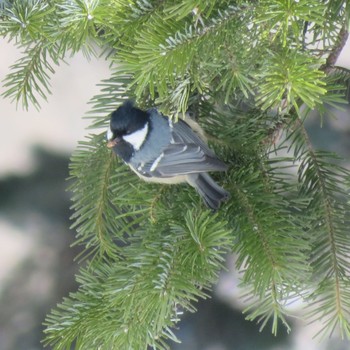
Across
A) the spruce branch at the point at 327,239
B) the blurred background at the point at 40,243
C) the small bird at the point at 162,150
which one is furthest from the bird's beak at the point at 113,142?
the blurred background at the point at 40,243

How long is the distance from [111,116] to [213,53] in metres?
0.20

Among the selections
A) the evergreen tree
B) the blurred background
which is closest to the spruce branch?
the evergreen tree

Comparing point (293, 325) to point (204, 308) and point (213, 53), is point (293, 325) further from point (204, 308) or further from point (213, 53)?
point (213, 53)

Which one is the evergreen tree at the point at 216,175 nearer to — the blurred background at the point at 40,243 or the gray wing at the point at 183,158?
the gray wing at the point at 183,158

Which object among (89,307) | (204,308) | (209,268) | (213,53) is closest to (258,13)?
(213,53)

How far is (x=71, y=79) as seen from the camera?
3.62 feet

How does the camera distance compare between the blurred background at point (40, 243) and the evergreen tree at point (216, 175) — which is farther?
the blurred background at point (40, 243)

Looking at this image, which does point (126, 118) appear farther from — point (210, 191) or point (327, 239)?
point (327, 239)

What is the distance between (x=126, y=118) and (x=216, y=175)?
0.12m

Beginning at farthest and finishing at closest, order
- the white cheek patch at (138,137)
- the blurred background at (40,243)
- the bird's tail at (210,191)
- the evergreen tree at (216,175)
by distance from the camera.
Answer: the blurred background at (40,243) → the white cheek patch at (138,137) → the bird's tail at (210,191) → the evergreen tree at (216,175)

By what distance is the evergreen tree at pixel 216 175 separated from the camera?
479 mm

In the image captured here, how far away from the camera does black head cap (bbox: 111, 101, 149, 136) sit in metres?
0.66

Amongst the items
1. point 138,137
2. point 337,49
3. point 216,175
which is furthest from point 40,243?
point 337,49

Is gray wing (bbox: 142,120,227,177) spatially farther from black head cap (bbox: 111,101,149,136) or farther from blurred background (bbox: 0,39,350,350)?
blurred background (bbox: 0,39,350,350)
